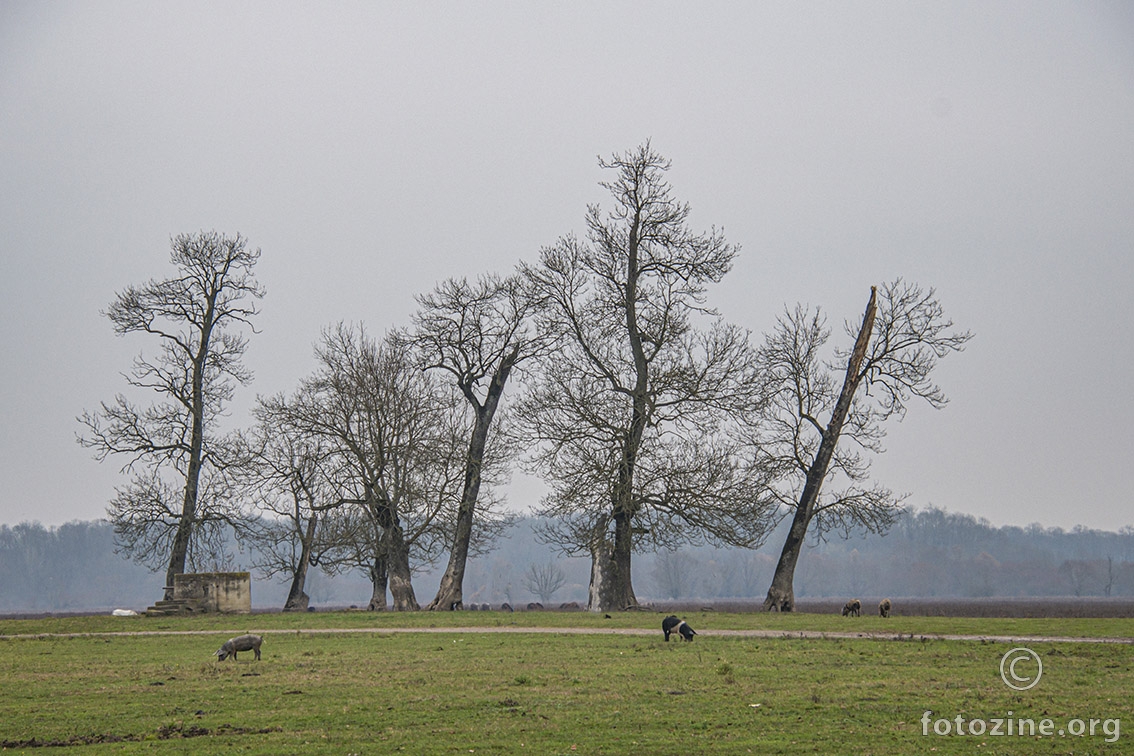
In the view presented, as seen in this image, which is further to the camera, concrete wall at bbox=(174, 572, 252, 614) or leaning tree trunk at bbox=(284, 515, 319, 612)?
leaning tree trunk at bbox=(284, 515, 319, 612)

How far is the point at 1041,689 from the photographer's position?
15086 mm

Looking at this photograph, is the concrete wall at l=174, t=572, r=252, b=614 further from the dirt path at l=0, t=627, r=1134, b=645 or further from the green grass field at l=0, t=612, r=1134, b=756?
the green grass field at l=0, t=612, r=1134, b=756

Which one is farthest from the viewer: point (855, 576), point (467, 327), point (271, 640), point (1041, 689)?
point (855, 576)

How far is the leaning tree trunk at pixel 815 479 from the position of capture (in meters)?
38.9

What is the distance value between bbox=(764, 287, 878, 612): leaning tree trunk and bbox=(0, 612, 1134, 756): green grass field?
558 inches

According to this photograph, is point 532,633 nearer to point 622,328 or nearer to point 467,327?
point 622,328

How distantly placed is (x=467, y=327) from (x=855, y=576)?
6295 inches

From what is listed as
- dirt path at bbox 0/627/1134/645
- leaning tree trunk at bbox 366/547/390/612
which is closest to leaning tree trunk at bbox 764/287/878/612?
dirt path at bbox 0/627/1134/645

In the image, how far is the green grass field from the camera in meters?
11.9

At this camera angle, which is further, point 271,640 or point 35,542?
point 35,542

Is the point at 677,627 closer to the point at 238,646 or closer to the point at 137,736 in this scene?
the point at 238,646

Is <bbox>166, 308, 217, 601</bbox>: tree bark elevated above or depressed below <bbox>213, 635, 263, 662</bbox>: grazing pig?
above

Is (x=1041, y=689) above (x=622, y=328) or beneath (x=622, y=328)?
beneath

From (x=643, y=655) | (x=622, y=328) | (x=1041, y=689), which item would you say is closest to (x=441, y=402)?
(x=622, y=328)
